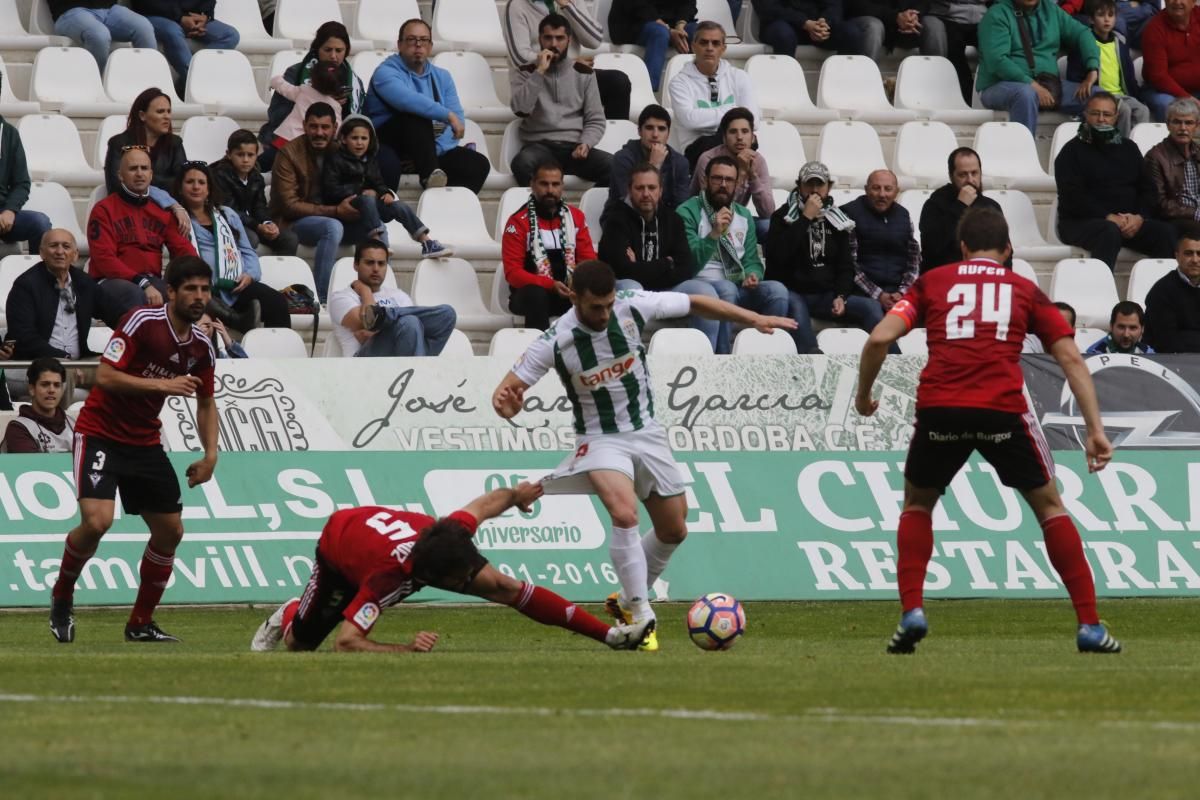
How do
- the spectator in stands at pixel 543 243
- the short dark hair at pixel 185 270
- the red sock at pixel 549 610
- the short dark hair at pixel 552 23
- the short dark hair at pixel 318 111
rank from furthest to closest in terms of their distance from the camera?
the short dark hair at pixel 552 23
the short dark hair at pixel 318 111
the spectator in stands at pixel 543 243
the short dark hair at pixel 185 270
the red sock at pixel 549 610

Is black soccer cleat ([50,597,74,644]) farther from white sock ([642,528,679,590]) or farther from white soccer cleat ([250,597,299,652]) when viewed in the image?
white sock ([642,528,679,590])

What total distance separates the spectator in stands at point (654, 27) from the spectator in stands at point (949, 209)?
3.46 m

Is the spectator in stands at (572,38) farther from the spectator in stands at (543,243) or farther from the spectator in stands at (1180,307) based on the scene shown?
the spectator in stands at (1180,307)

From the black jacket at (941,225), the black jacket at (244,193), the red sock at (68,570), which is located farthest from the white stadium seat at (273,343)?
the black jacket at (941,225)

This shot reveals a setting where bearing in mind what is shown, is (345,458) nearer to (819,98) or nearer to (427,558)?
(427,558)

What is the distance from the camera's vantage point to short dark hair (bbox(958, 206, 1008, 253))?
32.4 feet

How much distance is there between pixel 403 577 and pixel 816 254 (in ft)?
30.1

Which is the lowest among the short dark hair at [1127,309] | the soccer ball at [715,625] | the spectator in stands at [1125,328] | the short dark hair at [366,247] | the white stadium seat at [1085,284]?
the white stadium seat at [1085,284]

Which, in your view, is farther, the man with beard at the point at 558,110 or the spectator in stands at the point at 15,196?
the man with beard at the point at 558,110

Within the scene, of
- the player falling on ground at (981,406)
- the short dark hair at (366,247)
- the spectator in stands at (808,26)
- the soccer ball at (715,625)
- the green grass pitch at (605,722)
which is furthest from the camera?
the spectator in stands at (808,26)

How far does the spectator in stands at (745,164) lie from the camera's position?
18531 millimetres

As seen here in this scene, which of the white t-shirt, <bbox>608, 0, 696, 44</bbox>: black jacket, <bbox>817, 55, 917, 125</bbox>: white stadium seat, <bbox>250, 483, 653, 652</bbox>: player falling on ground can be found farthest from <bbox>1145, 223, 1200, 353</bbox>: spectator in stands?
<bbox>250, 483, 653, 652</bbox>: player falling on ground

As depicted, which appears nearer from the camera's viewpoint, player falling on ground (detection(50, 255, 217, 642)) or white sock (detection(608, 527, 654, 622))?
white sock (detection(608, 527, 654, 622))

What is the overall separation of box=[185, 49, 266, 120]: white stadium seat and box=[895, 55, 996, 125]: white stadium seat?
22.0ft
